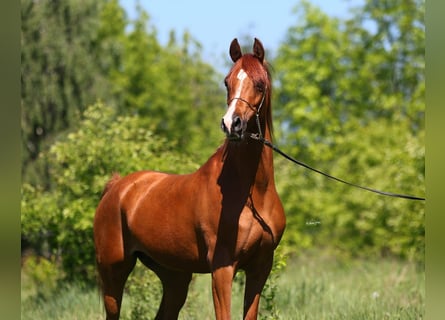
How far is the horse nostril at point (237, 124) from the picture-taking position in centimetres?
442

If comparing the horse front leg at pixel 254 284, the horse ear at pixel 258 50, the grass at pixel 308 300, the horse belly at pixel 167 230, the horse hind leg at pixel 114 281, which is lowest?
the grass at pixel 308 300

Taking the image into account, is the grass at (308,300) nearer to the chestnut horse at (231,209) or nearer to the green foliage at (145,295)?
the green foliage at (145,295)

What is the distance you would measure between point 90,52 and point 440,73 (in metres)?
17.9

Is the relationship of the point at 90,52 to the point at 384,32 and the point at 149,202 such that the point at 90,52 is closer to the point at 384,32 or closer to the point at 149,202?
the point at 384,32

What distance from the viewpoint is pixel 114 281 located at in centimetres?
629

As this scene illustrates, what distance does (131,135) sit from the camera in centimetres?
1065

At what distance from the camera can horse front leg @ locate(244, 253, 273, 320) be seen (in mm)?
5078

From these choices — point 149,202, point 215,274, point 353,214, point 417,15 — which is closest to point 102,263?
point 149,202

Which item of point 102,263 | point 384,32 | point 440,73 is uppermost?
point 384,32

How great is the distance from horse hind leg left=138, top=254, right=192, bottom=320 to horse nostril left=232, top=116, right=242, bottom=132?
7.13 ft

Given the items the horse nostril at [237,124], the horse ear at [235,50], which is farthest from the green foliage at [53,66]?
the horse nostril at [237,124]

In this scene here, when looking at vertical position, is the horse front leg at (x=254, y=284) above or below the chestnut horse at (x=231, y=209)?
below

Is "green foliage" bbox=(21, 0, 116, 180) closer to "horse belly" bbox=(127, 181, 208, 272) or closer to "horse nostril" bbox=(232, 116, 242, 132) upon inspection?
"horse belly" bbox=(127, 181, 208, 272)

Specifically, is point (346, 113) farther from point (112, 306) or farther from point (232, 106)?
point (232, 106)
